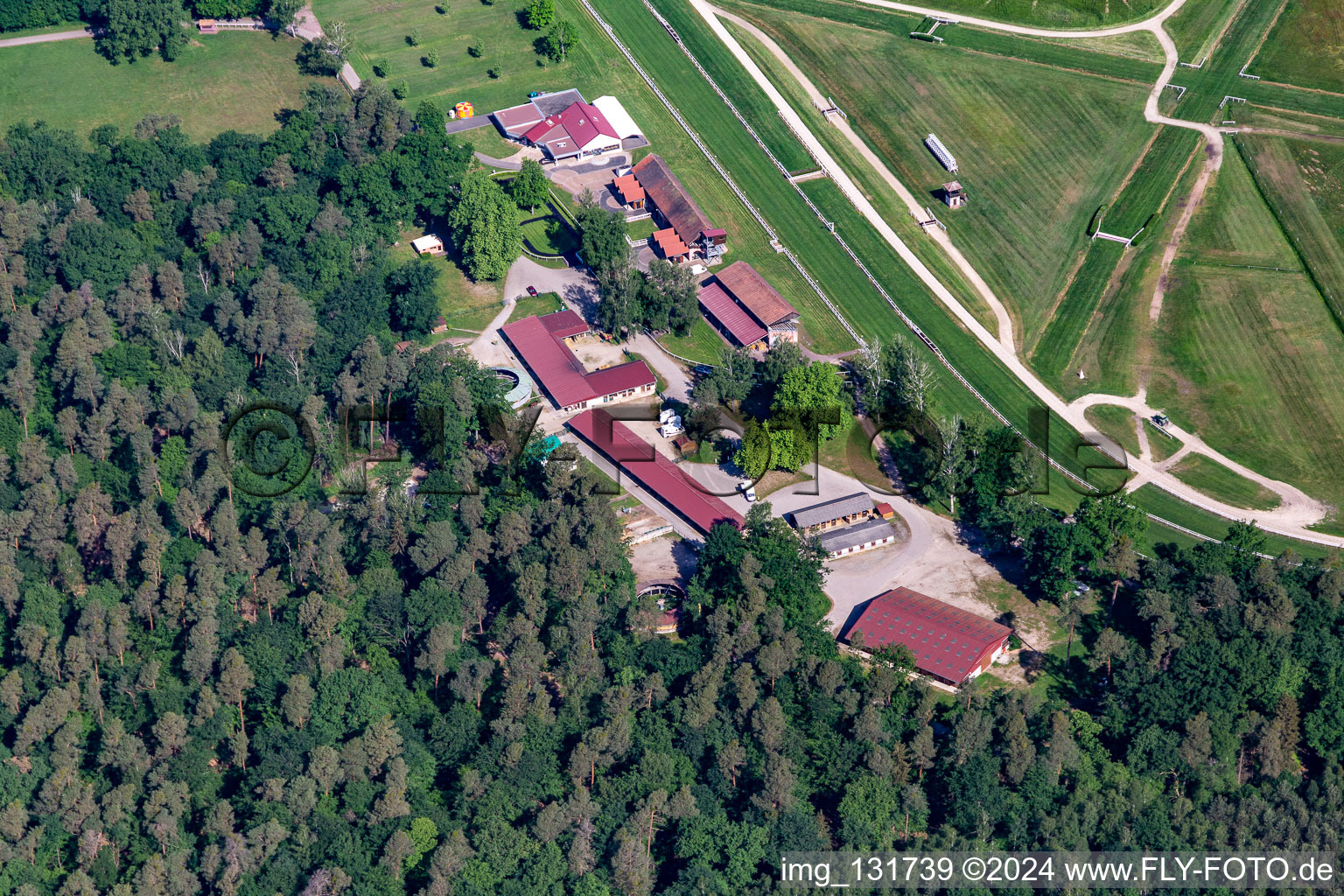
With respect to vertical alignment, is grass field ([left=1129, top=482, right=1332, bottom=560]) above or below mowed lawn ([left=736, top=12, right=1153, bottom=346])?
below

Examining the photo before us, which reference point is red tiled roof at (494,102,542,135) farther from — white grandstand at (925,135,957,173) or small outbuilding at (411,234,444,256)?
white grandstand at (925,135,957,173)

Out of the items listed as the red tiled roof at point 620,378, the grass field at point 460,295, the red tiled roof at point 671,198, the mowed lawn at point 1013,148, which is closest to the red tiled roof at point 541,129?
the red tiled roof at point 671,198

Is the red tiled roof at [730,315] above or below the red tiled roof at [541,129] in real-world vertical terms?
below

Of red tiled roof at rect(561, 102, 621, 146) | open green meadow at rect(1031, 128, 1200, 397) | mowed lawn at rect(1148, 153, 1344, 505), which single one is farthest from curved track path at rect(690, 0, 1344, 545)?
red tiled roof at rect(561, 102, 621, 146)

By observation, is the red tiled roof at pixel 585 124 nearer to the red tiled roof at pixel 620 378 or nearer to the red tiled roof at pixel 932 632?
the red tiled roof at pixel 620 378

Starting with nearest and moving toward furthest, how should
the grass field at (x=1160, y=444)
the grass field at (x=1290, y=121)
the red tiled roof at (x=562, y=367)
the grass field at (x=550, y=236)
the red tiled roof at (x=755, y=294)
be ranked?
1. the grass field at (x=1160, y=444)
2. the red tiled roof at (x=562, y=367)
3. the red tiled roof at (x=755, y=294)
4. the grass field at (x=550, y=236)
5. the grass field at (x=1290, y=121)

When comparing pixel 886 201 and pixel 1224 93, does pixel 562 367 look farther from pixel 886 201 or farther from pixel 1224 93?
pixel 1224 93
